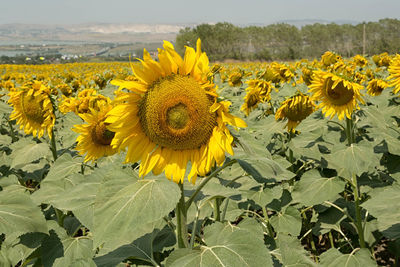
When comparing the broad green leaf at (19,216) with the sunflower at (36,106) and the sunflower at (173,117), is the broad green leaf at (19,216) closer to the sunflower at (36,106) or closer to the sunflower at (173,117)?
the sunflower at (173,117)

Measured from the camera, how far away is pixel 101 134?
92.5 inches

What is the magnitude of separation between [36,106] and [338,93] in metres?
2.66

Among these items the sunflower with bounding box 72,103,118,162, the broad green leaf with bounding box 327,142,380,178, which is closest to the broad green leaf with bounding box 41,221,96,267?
the sunflower with bounding box 72,103,118,162

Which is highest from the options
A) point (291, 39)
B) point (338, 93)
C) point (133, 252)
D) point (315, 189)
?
point (291, 39)

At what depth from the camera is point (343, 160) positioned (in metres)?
2.45

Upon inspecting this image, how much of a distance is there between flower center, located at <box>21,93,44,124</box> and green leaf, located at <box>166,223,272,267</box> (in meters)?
2.22

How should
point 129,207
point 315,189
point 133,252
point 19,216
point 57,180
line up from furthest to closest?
point 315,189 → point 57,180 → point 19,216 → point 133,252 → point 129,207

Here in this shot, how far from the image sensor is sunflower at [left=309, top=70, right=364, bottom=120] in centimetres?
287

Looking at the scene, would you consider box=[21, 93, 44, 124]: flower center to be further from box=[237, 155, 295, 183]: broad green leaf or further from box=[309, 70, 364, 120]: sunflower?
box=[309, 70, 364, 120]: sunflower

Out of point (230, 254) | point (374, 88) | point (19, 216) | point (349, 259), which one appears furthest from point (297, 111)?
point (19, 216)

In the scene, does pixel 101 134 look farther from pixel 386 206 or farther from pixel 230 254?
pixel 386 206

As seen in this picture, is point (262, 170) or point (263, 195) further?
point (263, 195)

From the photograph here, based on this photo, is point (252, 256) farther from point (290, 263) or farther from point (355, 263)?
point (355, 263)

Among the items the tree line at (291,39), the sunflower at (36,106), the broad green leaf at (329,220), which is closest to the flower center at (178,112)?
the sunflower at (36,106)
